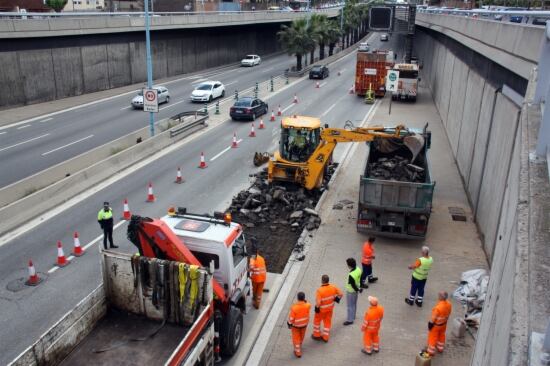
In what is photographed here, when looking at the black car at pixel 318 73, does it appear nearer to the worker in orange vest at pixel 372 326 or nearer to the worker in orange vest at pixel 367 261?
the worker in orange vest at pixel 367 261

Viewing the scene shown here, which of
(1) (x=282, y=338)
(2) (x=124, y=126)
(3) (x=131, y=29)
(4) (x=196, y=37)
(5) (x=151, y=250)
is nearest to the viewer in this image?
(5) (x=151, y=250)

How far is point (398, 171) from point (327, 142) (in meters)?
2.57

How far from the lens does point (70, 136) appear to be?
2684 cm

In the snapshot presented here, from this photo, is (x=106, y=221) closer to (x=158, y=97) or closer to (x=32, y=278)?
(x=32, y=278)

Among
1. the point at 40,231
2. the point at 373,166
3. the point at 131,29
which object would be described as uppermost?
the point at 131,29

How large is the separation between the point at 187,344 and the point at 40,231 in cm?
974

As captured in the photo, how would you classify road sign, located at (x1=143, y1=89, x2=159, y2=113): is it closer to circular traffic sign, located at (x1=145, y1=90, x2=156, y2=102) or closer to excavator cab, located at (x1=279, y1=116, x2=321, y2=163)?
circular traffic sign, located at (x1=145, y1=90, x2=156, y2=102)

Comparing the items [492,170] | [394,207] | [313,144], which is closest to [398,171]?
[394,207]

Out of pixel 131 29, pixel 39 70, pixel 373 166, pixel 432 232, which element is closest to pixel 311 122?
pixel 373 166

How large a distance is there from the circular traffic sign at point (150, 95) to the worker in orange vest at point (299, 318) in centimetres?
1695

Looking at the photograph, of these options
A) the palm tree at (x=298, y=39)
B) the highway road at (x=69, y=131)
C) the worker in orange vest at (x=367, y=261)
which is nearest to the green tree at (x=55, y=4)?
the highway road at (x=69, y=131)

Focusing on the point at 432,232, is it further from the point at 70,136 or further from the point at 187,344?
the point at 70,136

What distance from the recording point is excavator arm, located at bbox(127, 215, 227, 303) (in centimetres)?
865

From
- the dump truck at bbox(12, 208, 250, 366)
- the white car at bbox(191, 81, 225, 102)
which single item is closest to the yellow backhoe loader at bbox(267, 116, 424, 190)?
the dump truck at bbox(12, 208, 250, 366)
